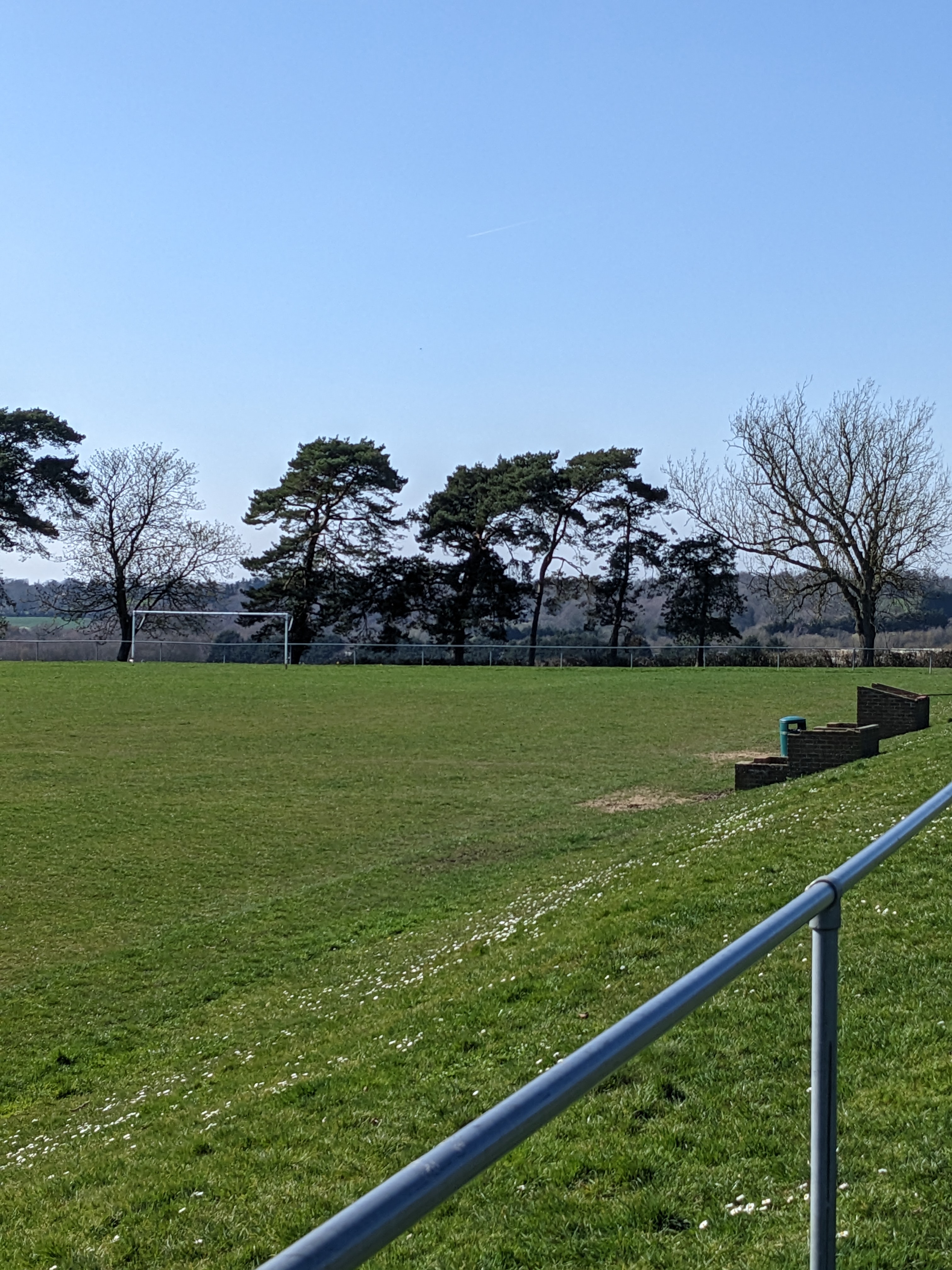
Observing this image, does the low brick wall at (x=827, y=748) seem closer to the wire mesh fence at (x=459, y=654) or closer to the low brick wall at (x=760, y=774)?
the low brick wall at (x=760, y=774)

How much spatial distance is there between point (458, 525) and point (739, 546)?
15119mm

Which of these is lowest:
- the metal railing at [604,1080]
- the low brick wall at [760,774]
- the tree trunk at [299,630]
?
the low brick wall at [760,774]

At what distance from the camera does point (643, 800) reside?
20.0 metres

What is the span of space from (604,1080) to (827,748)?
61.6 feet

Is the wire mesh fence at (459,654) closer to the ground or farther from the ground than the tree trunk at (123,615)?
closer to the ground

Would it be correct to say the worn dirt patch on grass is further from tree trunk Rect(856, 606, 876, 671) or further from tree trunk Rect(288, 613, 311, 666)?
tree trunk Rect(288, 613, 311, 666)

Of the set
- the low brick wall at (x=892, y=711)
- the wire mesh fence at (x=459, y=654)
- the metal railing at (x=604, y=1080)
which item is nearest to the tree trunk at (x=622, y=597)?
the wire mesh fence at (x=459, y=654)

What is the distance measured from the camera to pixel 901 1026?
5574mm

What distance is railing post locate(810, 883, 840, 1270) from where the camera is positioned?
2473 mm

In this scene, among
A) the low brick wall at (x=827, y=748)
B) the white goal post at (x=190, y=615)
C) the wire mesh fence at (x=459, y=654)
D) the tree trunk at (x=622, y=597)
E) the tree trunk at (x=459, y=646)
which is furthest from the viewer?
the tree trunk at (x=622, y=597)

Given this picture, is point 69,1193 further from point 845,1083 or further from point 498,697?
point 498,697

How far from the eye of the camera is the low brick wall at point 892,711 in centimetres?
2391

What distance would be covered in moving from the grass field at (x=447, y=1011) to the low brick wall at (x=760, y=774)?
63 centimetres

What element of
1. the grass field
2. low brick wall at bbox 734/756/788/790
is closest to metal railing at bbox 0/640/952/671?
low brick wall at bbox 734/756/788/790
